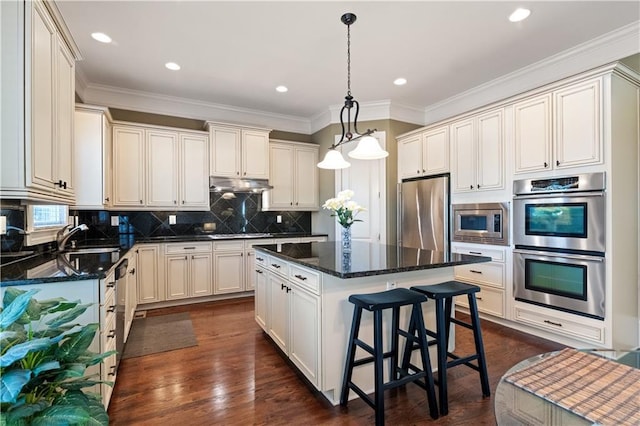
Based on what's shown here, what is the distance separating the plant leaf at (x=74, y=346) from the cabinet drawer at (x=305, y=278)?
1.19 meters

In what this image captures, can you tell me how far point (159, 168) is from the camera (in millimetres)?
4289

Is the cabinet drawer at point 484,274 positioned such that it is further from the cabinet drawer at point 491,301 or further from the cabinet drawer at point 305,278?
the cabinet drawer at point 305,278

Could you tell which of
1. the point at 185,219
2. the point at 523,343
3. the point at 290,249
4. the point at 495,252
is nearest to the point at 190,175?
the point at 185,219

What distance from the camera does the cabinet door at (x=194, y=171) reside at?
443 cm

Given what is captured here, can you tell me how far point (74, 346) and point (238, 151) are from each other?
3853 millimetres

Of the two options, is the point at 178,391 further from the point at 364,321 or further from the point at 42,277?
the point at 364,321

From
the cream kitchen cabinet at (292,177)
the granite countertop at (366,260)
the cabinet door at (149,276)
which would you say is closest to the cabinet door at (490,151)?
the granite countertop at (366,260)

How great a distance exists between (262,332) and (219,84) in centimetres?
307

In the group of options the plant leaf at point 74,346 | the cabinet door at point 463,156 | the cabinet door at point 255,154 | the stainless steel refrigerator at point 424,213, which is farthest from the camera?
the cabinet door at point 255,154

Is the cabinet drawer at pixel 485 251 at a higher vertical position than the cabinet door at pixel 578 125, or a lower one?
lower

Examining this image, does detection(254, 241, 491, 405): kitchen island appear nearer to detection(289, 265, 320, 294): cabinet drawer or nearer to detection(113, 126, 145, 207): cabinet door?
detection(289, 265, 320, 294): cabinet drawer

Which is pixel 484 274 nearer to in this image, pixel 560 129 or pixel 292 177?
pixel 560 129

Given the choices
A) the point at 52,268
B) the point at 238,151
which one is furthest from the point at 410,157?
the point at 52,268

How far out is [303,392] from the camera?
2.16 meters
